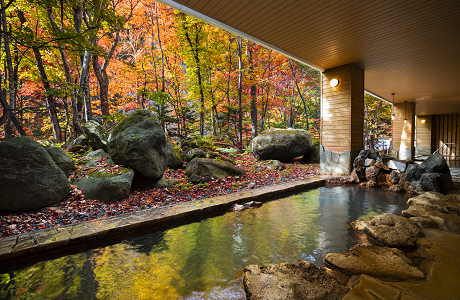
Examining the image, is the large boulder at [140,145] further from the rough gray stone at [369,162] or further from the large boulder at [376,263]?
the rough gray stone at [369,162]

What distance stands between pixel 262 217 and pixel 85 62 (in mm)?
7831

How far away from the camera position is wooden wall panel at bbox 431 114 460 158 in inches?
637

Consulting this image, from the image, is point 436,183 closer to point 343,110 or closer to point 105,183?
point 343,110

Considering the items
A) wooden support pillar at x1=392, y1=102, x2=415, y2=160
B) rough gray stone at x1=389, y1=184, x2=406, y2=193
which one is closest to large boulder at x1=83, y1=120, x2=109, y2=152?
rough gray stone at x1=389, y1=184, x2=406, y2=193

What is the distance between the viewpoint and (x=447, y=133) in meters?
16.5

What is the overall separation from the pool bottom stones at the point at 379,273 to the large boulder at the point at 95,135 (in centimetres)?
600

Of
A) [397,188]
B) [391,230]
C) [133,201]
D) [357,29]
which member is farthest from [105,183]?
[397,188]

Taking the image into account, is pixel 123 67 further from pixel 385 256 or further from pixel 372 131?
pixel 372 131

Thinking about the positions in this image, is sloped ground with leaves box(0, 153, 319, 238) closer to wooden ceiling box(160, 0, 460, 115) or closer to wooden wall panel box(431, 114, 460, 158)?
wooden ceiling box(160, 0, 460, 115)

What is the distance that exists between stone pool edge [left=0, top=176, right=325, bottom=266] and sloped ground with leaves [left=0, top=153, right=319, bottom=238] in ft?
1.01

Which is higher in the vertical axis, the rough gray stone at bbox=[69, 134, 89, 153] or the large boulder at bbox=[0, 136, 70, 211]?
the rough gray stone at bbox=[69, 134, 89, 153]

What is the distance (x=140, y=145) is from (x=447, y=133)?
22923 millimetres

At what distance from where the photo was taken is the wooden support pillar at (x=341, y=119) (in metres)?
7.12

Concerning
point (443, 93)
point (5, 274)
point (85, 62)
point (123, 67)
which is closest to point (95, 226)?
point (5, 274)
